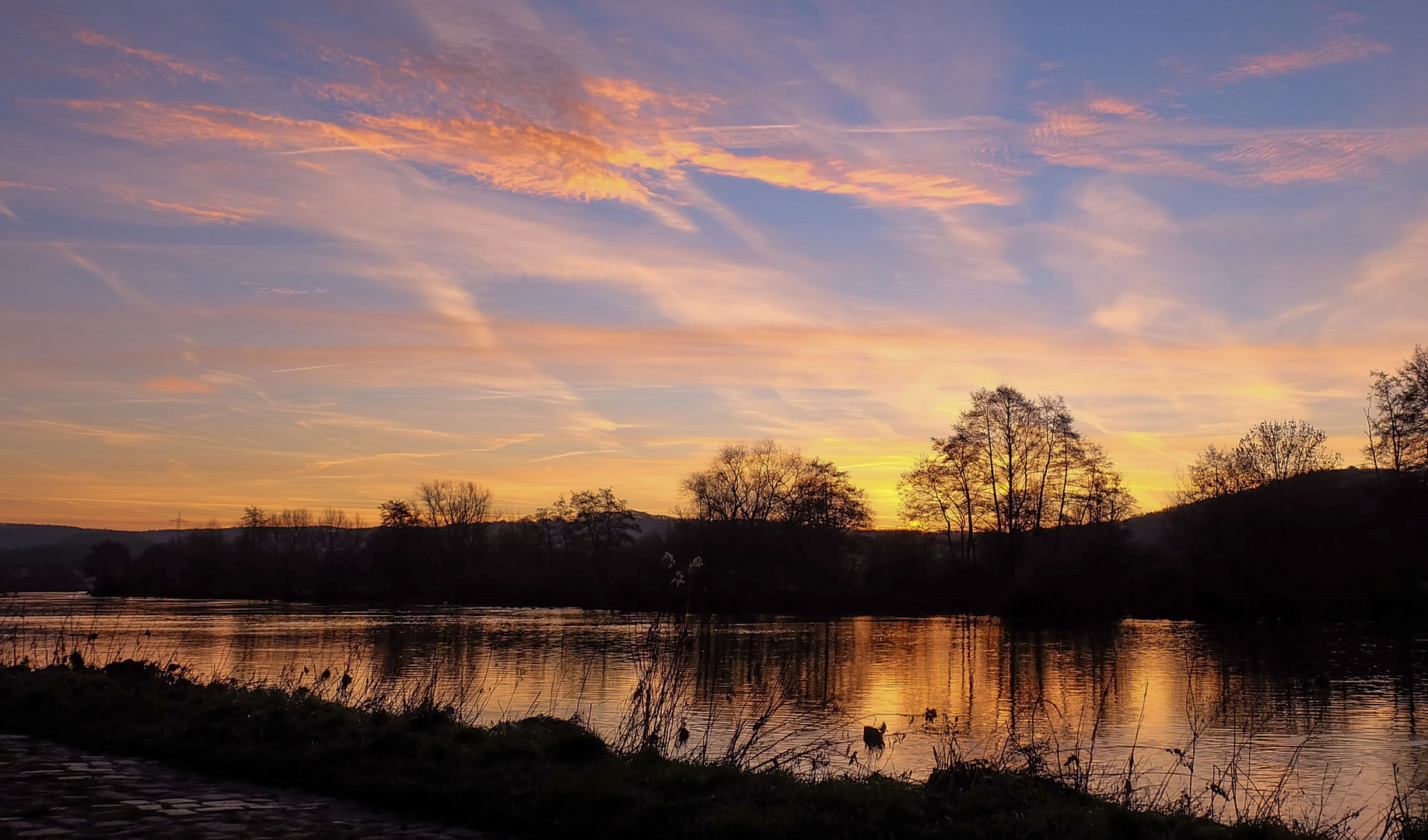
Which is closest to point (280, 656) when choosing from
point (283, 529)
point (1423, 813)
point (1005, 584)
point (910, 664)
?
point (910, 664)

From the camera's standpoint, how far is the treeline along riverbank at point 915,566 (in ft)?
169

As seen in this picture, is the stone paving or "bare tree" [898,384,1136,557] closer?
the stone paving

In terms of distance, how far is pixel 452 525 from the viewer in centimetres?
10575

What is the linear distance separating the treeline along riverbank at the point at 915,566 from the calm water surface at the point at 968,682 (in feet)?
20.0

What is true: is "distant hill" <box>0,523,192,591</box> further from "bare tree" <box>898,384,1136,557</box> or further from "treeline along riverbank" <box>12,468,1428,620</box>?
"bare tree" <box>898,384,1136,557</box>

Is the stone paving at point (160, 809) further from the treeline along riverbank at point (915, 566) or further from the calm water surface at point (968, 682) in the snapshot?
the treeline along riverbank at point (915, 566)

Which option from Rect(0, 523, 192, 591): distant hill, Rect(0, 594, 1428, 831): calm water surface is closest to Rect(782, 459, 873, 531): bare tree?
Rect(0, 594, 1428, 831): calm water surface

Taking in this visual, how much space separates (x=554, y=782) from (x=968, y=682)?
19.1 meters

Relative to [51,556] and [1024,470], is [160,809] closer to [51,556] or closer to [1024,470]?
[1024,470]

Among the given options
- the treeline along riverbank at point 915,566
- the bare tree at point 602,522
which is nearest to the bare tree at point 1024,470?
the treeline along riverbank at point 915,566

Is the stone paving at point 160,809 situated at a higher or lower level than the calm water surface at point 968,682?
higher

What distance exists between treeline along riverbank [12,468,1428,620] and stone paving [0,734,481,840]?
884 inches

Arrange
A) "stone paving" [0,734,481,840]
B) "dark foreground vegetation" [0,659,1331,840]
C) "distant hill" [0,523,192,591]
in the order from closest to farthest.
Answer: "stone paving" [0,734,481,840]
"dark foreground vegetation" [0,659,1331,840]
"distant hill" [0,523,192,591]

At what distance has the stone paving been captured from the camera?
23.9 feet
